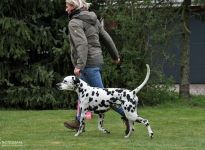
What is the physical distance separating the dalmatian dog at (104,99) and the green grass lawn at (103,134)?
32 cm

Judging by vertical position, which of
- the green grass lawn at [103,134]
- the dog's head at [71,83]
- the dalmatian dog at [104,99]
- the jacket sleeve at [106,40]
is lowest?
the green grass lawn at [103,134]

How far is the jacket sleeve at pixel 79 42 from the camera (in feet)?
27.6

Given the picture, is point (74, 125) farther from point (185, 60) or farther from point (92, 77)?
point (185, 60)

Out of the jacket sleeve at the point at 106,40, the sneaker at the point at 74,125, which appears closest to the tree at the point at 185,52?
the jacket sleeve at the point at 106,40

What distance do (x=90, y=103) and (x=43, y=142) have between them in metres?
0.97

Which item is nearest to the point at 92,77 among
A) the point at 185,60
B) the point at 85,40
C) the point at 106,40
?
the point at 85,40

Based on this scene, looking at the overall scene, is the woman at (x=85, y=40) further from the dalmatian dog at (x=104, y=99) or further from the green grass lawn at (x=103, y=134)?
the green grass lawn at (x=103, y=134)

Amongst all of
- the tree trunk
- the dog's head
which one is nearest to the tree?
the tree trunk

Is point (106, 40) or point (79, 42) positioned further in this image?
point (106, 40)

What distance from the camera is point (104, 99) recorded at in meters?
8.44

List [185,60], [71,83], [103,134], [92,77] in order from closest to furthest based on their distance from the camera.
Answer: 1. [71,83]
2. [92,77]
3. [103,134]
4. [185,60]

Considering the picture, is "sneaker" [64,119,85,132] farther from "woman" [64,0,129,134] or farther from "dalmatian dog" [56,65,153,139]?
"woman" [64,0,129,134]

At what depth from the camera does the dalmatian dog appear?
838 cm

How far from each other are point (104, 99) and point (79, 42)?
92cm
